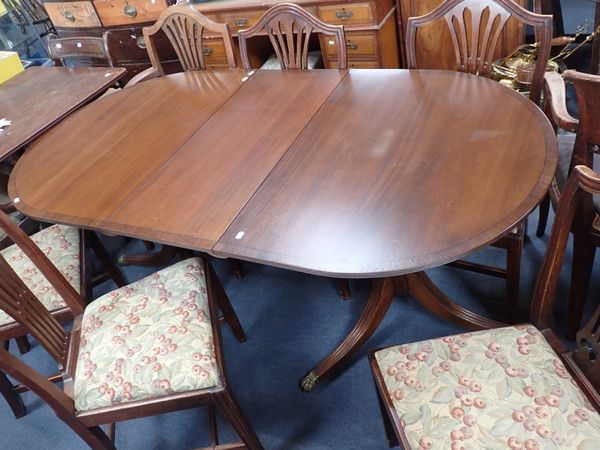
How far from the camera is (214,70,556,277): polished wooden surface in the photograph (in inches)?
41.9

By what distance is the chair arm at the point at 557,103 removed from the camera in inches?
50.9

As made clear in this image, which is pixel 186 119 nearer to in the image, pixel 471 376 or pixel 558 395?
pixel 471 376

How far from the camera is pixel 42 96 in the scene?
238 cm

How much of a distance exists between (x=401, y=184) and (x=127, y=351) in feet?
2.90

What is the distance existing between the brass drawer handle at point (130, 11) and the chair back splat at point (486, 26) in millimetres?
2190

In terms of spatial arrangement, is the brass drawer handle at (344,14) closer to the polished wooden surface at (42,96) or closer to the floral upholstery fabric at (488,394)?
the polished wooden surface at (42,96)

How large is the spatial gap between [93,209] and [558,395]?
1298 millimetres

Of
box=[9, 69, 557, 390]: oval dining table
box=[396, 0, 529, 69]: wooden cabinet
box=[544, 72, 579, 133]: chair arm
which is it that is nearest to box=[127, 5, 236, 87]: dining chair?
box=[9, 69, 557, 390]: oval dining table

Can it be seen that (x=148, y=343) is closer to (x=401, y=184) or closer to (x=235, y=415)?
(x=235, y=415)

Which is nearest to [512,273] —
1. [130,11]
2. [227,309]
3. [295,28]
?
[227,309]

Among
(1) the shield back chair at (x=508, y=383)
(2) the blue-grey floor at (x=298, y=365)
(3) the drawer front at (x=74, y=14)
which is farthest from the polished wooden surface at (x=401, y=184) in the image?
(3) the drawer front at (x=74, y=14)

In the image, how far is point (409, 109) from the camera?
1.49 metres

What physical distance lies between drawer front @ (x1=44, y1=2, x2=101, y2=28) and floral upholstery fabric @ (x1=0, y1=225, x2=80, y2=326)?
6.89 feet

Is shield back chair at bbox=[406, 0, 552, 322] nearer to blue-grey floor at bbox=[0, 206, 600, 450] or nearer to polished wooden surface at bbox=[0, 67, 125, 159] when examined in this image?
blue-grey floor at bbox=[0, 206, 600, 450]
